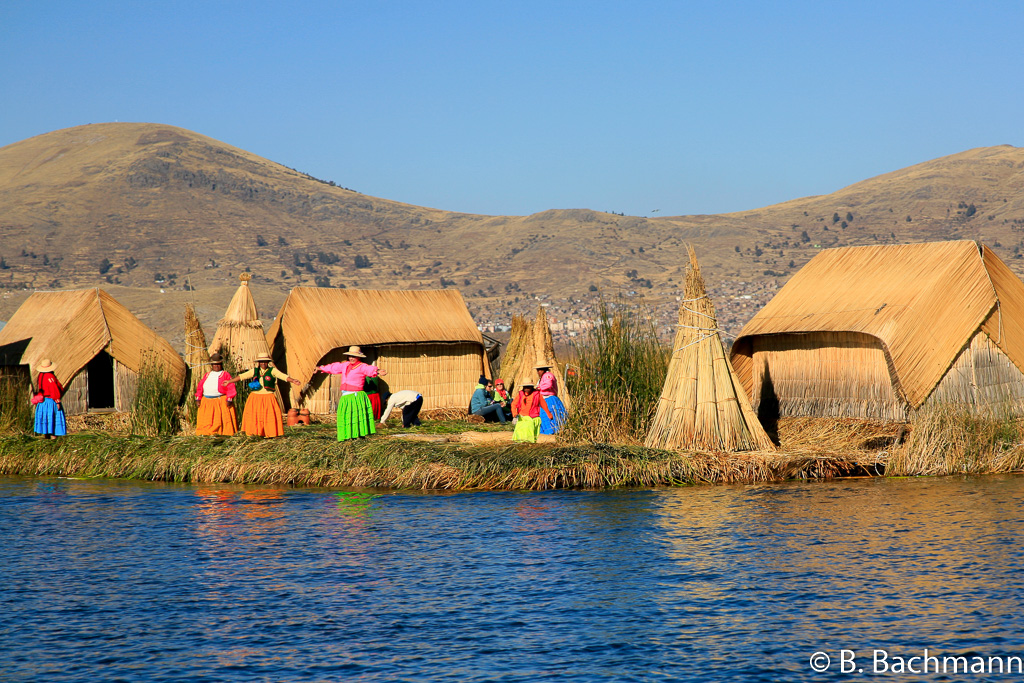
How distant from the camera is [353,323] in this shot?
784 inches

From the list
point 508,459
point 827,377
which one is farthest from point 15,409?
point 827,377

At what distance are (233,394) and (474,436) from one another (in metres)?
3.46

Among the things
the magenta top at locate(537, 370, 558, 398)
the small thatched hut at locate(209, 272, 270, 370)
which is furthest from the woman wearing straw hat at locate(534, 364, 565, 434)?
the small thatched hut at locate(209, 272, 270, 370)

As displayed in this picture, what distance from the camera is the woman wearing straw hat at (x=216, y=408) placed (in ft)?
50.7

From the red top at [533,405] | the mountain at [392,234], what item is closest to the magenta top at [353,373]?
the red top at [533,405]

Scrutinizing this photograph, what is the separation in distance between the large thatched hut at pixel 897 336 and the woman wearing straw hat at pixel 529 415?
3768 mm

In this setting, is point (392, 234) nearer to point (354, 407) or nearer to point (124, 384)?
point (124, 384)

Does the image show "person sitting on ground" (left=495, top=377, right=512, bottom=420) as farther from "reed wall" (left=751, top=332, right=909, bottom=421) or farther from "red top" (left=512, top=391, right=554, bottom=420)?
"reed wall" (left=751, top=332, right=909, bottom=421)

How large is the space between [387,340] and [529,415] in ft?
18.6

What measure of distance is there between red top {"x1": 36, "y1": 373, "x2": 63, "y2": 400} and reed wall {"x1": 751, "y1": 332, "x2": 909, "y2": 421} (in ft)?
34.0

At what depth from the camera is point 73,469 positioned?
48.9 ft

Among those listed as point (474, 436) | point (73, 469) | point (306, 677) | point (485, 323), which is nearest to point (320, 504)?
point (474, 436)

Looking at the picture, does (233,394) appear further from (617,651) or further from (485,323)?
(485,323)

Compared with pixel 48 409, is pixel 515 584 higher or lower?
lower
